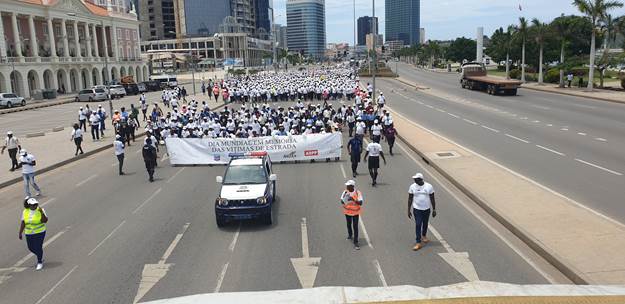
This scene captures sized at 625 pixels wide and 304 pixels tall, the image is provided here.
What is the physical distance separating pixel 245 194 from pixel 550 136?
18.8 metres

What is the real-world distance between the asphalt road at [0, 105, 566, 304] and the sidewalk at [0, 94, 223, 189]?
3.88m

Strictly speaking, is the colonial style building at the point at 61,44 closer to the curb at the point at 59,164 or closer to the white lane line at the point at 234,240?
the curb at the point at 59,164

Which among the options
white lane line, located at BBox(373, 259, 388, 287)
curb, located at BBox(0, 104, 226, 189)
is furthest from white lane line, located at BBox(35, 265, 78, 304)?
curb, located at BBox(0, 104, 226, 189)

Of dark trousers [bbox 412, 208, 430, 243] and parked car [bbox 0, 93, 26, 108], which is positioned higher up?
parked car [bbox 0, 93, 26, 108]

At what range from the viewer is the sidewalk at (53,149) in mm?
21859

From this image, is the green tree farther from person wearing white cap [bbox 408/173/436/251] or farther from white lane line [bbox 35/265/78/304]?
white lane line [bbox 35/265/78/304]

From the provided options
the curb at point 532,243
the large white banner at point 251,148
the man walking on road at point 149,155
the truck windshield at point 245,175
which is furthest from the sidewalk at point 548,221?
the man walking on road at point 149,155

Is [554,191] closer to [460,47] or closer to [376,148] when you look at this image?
[376,148]

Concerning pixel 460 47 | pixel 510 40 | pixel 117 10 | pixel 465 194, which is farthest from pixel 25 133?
pixel 460 47

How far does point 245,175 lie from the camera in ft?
46.3

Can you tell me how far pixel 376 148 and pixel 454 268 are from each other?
7.31m

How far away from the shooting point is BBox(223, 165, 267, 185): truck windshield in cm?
1389

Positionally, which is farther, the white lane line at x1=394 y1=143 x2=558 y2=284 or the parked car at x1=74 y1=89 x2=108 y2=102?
the parked car at x1=74 y1=89 x2=108 y2=102

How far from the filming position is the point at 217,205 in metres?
13.1
